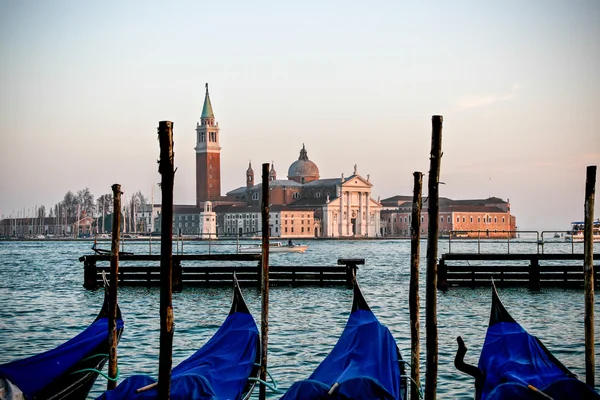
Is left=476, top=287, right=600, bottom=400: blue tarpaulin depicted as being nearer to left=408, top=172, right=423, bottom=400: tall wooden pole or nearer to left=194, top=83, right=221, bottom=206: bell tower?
left=408, top=172, right=423, bottom=400: tall wooden pole

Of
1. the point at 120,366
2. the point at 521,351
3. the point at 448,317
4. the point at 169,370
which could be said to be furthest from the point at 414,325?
the point at 448,317

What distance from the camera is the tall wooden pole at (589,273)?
7.50m

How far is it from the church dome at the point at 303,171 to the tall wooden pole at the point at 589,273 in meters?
98.5

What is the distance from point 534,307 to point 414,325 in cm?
871

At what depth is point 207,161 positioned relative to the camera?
94250mm

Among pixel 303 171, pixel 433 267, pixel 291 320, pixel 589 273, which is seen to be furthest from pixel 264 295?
pixel 303 171

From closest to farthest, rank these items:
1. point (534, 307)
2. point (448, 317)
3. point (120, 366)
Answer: point (120, 366) → point (448, 317) → point (534, 307)

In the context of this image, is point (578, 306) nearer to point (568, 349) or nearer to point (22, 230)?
point (568, 349)

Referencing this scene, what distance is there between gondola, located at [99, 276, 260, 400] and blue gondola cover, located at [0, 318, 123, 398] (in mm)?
794

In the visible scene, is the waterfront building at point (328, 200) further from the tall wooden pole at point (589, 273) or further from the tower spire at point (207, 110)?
the tall wooden pole at point (589, 273)

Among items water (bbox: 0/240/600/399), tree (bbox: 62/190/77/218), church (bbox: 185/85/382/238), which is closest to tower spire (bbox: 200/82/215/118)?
church (bbox: 185/85/382/238)

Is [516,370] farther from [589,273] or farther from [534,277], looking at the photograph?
[534,277]

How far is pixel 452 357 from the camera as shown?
403 inches

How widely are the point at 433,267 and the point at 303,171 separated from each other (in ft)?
327
